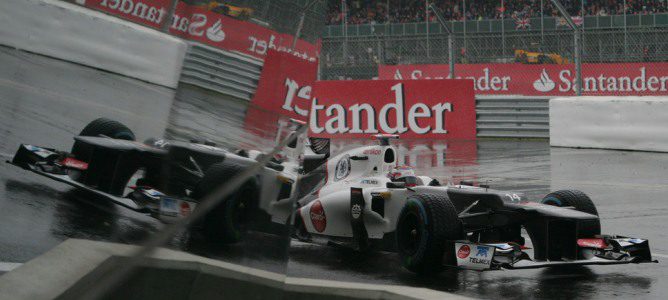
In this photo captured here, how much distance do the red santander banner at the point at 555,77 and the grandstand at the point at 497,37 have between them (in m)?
0.34

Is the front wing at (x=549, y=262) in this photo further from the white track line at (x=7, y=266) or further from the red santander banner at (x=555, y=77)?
the red santander banner at (x=555, y=77)

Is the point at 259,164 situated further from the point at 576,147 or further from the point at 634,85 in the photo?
the point at 634,85

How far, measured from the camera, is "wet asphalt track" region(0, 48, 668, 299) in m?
1.16

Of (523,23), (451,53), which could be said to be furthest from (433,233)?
(523,23)

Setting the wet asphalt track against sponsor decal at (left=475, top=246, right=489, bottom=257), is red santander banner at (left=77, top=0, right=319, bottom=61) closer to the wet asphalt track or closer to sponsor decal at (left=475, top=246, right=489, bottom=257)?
the wet asphalt track

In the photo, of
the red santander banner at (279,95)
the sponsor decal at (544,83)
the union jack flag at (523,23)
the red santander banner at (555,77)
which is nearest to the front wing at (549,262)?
the red santander banner at (279,95)

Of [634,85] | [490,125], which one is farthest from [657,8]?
[490,125]

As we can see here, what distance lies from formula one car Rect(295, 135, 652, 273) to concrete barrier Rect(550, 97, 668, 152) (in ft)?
32.2

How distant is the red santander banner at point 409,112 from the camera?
19797mm

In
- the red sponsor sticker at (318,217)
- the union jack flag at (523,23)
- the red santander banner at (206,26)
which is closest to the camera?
the red santander banner at (206,26)

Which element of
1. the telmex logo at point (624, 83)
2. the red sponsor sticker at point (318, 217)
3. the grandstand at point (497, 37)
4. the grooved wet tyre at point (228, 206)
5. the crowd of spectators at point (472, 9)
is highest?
the crowd of spectators at point (472, 9)

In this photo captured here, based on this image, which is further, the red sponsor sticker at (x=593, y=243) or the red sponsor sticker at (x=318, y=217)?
the red sponsor sticker at (x=318, y=217)

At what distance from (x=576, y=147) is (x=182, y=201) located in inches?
685

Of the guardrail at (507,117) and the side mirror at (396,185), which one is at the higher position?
the guardrail at (507,117)
